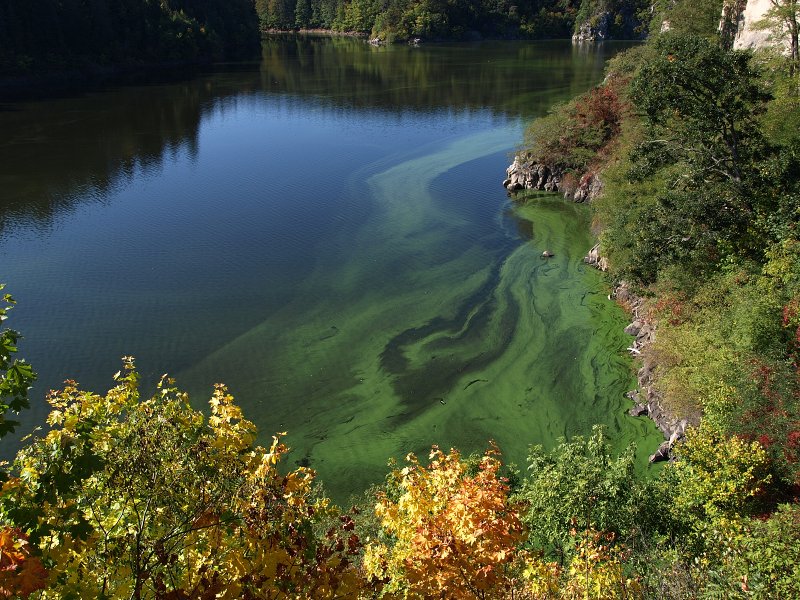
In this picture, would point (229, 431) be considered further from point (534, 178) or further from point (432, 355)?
point (534, 178)

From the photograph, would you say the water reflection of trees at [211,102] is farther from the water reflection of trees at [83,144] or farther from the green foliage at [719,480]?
the green foliage at [719,480]

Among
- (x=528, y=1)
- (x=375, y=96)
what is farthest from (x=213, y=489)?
(x=528, y=1)

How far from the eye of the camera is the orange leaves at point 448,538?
21.7ft

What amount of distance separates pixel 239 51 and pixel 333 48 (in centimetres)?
1721

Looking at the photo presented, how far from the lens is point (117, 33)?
76.9 metres

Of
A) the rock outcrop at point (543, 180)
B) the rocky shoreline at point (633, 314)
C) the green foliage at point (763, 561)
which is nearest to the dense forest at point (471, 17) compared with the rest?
the rock outcrop at point (543, 180)

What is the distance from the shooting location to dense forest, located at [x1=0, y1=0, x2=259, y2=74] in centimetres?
6519

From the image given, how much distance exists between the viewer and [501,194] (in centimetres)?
3406

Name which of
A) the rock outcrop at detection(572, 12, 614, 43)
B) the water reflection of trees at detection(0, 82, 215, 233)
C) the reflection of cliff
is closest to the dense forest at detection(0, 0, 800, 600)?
the water reflection of trees at detection(0, 82, 215, 233)

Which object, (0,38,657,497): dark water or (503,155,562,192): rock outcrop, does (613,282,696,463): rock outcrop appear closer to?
(0,38,657,497): dark water

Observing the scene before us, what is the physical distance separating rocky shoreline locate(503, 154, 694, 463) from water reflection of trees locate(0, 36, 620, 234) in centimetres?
1852

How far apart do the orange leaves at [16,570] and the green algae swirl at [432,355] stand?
1013 centimetres

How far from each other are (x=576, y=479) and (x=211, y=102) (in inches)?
2274

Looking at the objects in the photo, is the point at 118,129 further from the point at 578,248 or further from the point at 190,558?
the point at 190,558
